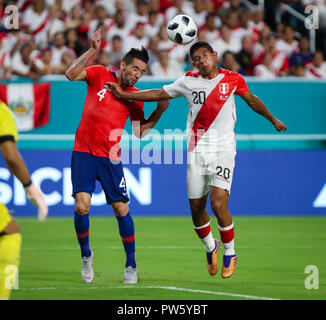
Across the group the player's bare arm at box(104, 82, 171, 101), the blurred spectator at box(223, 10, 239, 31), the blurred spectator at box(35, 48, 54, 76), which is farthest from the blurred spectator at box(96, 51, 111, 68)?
the player's bare arm at box(104, 82, 171, 101)

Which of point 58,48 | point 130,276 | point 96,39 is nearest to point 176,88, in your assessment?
point 96,39

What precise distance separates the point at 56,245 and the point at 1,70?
515cm

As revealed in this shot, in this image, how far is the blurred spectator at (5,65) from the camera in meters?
14.9

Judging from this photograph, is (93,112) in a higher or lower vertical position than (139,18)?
lower

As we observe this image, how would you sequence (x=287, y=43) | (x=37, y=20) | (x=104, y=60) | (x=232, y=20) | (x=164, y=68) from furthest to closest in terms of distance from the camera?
(x=287, y=43) < (x=232, y=20) < (x=37, y=20) < (x=164, y=68) < (x=104, y=60)

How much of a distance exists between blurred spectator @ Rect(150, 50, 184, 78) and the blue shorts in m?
7.60

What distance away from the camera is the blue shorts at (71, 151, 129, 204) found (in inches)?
325

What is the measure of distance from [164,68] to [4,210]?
10.3 meters

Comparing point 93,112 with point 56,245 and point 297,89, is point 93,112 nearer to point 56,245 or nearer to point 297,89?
point 56,245

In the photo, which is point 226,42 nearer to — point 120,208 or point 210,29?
point 210,29

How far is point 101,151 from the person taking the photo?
834cm

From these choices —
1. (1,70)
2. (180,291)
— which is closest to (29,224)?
(1,70)

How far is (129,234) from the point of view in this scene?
843 centimetres

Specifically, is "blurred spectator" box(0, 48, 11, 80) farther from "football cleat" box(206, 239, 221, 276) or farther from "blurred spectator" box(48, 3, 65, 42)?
"football cleat" box(206, 239, 221, 276)
